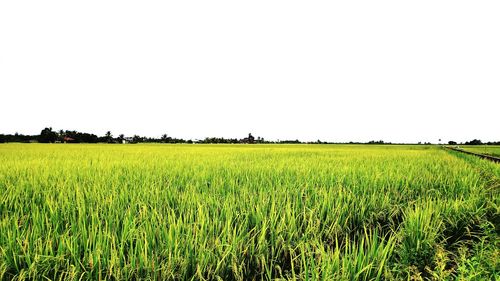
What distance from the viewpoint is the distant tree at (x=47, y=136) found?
68250mm

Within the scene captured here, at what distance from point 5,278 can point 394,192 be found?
13.6 ft

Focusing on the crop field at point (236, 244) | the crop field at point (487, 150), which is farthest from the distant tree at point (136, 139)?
the crop field at point (236, 244)

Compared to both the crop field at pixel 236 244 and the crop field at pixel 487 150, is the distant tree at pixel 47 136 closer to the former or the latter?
the crop field at pixel 487 150

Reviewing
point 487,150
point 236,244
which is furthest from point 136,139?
point 236,244

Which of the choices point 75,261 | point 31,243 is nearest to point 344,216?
point 75,261

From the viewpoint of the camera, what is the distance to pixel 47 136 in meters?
70.1

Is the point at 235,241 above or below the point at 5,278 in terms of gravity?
above

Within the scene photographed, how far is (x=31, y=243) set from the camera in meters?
1.94

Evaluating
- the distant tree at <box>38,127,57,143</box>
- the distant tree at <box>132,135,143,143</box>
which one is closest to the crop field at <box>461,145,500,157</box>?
the distant tree at <box>132,135,143,143</box>

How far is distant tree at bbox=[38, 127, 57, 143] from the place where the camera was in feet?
224

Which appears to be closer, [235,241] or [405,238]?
Result: [235,241]

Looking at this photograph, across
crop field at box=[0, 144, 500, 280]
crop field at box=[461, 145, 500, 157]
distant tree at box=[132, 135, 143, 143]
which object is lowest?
crop field at box=[0, 144, 500, 280]

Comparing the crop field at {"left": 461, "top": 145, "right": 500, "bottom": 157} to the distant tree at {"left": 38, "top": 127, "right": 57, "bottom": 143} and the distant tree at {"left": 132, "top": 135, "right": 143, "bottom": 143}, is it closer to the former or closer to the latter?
the distant tree at {"left": 132, "top": 135, "right": 143, "bottom": 143}

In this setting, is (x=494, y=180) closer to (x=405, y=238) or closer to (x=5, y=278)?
(x=405, y=238)
